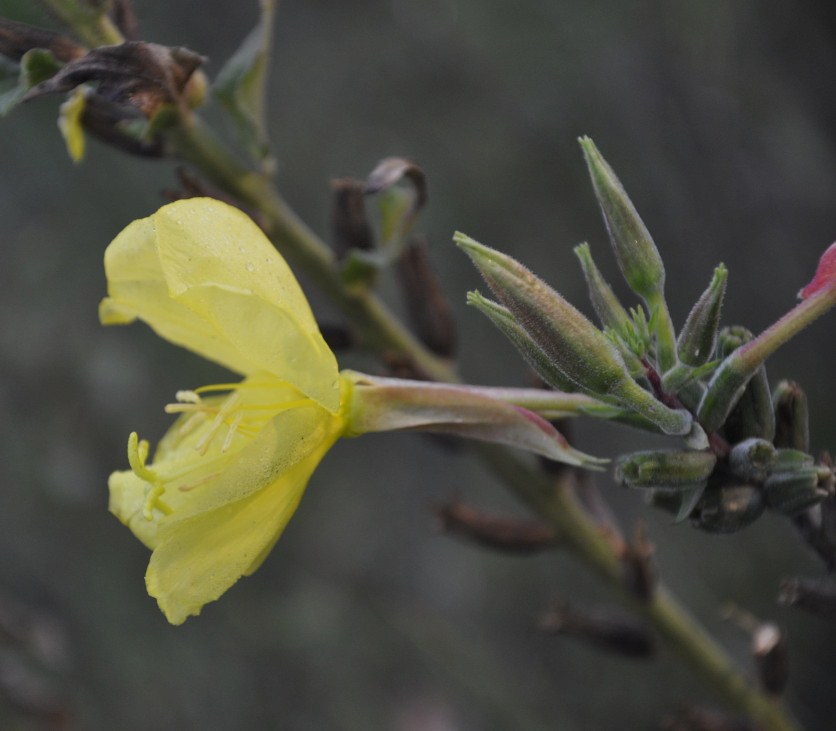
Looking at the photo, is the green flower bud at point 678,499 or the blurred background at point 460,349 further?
the blurred background at point 460,349

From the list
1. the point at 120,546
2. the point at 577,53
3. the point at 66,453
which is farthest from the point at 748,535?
the point at 66,453

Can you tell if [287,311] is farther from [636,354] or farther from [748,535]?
[748,535]

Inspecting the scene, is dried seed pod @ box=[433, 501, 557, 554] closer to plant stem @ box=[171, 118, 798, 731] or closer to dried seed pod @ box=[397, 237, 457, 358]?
plant stem @ box=[171, 118, 798, 731]

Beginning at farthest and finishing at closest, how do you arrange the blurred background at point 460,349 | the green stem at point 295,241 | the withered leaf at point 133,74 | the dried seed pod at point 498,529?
1. the blurred background at point 460,349
2. the dried seed pod at point 498,529
3. the green stem at point 295,241
4. the withered leaf at point 133,74

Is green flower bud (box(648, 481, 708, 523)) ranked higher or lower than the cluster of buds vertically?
lower

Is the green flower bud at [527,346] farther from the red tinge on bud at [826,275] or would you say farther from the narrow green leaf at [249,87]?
the narrow green leaf at [249,87]

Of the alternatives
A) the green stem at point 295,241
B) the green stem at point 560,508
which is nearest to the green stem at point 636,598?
the green stem at point 560,508

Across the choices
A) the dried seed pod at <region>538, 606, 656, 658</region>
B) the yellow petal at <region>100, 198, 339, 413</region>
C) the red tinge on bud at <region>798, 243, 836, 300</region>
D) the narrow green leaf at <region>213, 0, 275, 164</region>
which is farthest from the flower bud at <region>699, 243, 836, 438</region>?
the narrow green leaf at <region>213, 0, 275, 164</region>
